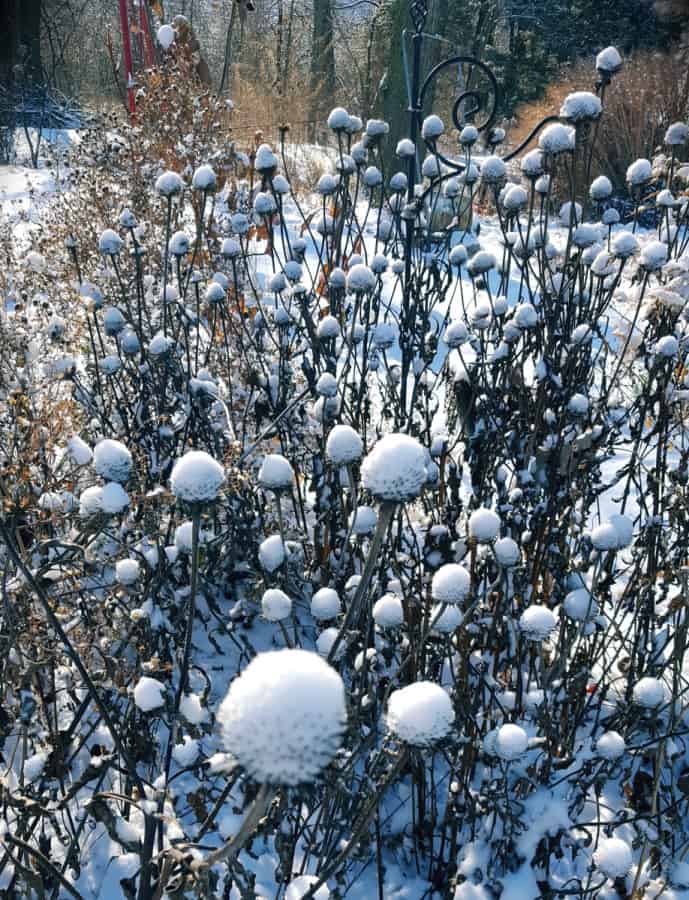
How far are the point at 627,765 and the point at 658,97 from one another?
31.1 feet

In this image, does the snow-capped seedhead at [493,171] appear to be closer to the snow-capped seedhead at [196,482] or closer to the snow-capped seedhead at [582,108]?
the snow-capped seedhead at [582,108]

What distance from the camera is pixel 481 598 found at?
2.06 m

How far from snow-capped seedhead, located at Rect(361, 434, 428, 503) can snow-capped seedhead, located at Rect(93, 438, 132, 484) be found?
479mm

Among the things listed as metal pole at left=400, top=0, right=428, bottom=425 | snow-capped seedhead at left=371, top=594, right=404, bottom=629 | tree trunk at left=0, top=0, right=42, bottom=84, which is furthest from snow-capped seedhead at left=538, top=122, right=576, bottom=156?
tree trunk at left=0, top=0, right=42, bottom=84

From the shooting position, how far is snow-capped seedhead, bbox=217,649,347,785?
630 millimetres

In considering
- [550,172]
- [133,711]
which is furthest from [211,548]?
[550,172]

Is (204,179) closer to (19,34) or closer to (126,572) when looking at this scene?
(126,572)

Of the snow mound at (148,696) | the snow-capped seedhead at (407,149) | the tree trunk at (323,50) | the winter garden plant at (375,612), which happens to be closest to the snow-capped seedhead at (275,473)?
the winter garden plant at (375,612)

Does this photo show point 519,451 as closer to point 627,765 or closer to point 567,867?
point 627,765

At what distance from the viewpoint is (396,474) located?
3.14 feet

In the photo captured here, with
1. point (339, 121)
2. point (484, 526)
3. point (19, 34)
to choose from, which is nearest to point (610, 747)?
point (484, 526)

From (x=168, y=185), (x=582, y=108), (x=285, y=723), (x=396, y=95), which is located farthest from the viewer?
(x=396, y=95)

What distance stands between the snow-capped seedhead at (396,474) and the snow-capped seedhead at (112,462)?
0.48 metres

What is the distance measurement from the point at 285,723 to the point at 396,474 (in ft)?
1.27
